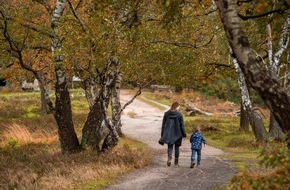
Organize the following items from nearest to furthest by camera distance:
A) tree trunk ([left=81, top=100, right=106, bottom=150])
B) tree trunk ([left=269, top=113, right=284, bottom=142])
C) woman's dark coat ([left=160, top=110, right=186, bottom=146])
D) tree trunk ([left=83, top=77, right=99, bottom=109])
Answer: woman's dark coat ([left=160, top=110, right=186, bottom=146]), tree trunk ([left=81, top=100, right=106, bottom=150]), tree trunk ([left=83, top=77, right=99, bottom=109]), tree trunk ([left=269, top=113, right=284, bottom=142])

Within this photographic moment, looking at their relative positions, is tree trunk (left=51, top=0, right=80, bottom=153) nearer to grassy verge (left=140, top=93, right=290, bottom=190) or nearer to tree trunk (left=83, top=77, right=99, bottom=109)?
tree trunk (left=83, top=77, right=99, bottom=109)

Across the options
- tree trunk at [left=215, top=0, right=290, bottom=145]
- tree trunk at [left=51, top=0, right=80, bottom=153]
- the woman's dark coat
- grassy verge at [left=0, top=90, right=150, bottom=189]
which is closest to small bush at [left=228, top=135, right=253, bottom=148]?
grassy verge at [left=0, top=90, right=150, bottom=189]

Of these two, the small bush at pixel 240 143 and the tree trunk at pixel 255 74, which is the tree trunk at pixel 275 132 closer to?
the small bush at pixel 240 143

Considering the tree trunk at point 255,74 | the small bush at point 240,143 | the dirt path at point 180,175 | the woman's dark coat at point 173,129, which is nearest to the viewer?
the tree trunk at point 255,74

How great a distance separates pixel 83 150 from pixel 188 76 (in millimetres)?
5537

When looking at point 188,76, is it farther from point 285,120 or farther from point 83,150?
point 285,120

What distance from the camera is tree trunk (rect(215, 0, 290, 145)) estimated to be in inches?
245

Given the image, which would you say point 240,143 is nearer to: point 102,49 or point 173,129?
point 173,129

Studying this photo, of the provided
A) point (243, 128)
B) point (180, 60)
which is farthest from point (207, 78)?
point (180, 60)

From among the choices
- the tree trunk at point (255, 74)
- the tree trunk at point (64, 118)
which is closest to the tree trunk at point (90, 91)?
the tree trunk at point (64, 118)

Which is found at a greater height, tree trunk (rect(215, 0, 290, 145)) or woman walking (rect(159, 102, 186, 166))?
tree trunk (rect(215, 0, 290, 145))

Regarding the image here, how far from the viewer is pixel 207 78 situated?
23.8m

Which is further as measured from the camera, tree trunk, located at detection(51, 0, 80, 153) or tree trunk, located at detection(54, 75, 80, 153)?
tree trunk, located at detection(54, 75, 80, 153)

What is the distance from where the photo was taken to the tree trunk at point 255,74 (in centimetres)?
622
